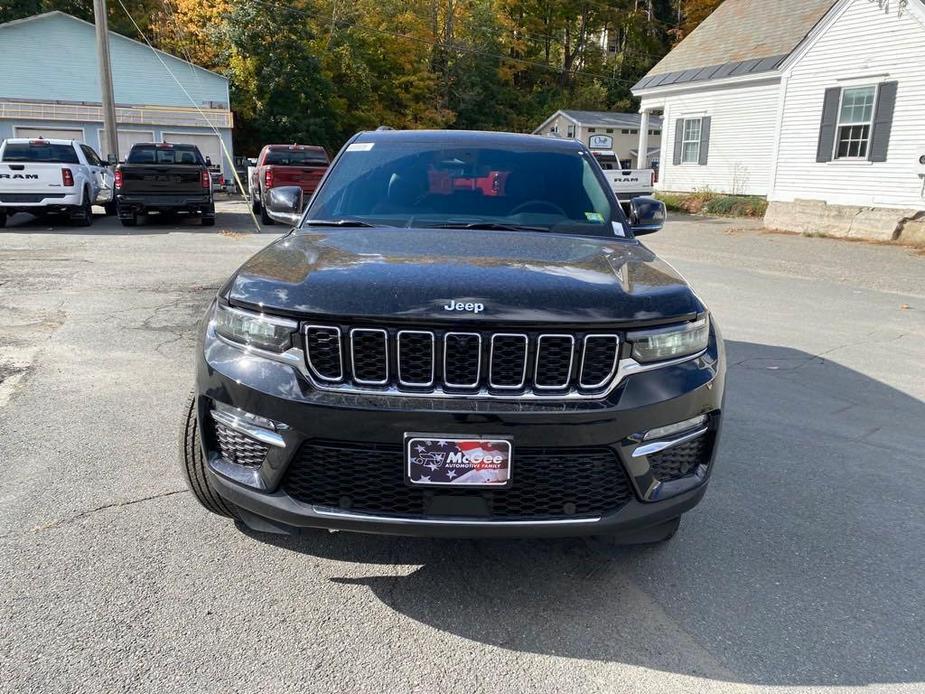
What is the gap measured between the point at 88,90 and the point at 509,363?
3387 centimetres

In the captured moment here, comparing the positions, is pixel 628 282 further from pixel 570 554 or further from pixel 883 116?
pixel 883 116

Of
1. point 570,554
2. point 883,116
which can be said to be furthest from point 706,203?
point 570,554

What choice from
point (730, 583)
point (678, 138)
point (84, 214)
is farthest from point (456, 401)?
point (678, 138)

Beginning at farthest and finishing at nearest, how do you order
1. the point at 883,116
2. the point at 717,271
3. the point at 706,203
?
the point at 706,203 → the point at 883,116 → the point at 717,271

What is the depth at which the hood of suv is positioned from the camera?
8.14 ft

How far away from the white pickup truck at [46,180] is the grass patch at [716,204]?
46.9 feet

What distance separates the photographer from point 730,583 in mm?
2984

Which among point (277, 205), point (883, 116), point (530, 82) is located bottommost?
point (277, 205)

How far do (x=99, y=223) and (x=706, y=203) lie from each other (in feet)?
54.3

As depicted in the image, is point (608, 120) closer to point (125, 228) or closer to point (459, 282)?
point (125, 228)

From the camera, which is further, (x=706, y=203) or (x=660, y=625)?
(x=706, y=203)

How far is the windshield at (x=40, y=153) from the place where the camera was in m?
15.6

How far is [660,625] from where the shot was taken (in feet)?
8.89

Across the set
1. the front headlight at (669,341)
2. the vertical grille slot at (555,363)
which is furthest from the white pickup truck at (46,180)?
the front headlight at (669,341)
